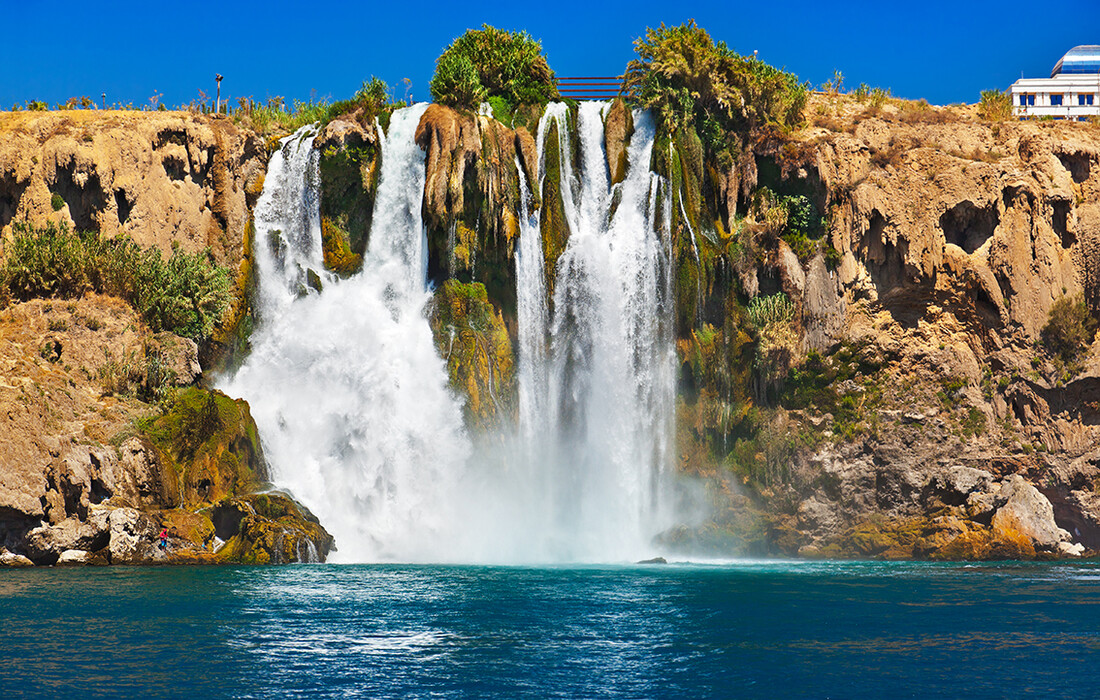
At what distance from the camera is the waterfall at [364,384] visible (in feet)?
117

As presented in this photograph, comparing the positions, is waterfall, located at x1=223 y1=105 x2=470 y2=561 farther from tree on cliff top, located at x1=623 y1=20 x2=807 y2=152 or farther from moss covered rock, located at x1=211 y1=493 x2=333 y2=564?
tree on cliff top, located at x1=623 y1=20 x2=807 y2=152

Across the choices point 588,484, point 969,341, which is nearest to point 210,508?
point 588,484

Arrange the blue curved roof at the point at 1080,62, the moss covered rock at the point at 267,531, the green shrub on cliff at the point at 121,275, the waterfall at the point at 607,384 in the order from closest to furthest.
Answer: the moss covered rock at the point at 267,531 < the green shrub on cliff at the point at 121,275 < the waterfall at the point at 607,384 < the blue curved roof at the point at 1080,62

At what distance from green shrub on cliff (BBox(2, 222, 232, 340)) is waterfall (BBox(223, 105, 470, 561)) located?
216 centimetres

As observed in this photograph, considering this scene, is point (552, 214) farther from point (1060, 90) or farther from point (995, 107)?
point (1060, 90)

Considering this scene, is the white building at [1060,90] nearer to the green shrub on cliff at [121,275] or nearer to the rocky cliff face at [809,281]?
the rocky cliff face at [809,281]

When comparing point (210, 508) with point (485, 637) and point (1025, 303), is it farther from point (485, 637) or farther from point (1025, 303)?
point (1025, 303)

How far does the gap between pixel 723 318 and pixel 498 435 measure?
32.5 feet

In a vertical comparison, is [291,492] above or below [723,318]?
below

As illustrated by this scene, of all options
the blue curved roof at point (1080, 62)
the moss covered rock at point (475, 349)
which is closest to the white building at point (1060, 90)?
the blue curved roof at point (1080, 62)

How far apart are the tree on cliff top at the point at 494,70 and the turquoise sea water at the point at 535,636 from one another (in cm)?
2207

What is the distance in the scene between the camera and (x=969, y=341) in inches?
1602

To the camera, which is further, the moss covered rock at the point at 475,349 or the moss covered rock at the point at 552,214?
the moss covered rock at the point at 552,214

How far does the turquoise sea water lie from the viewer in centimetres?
1445
